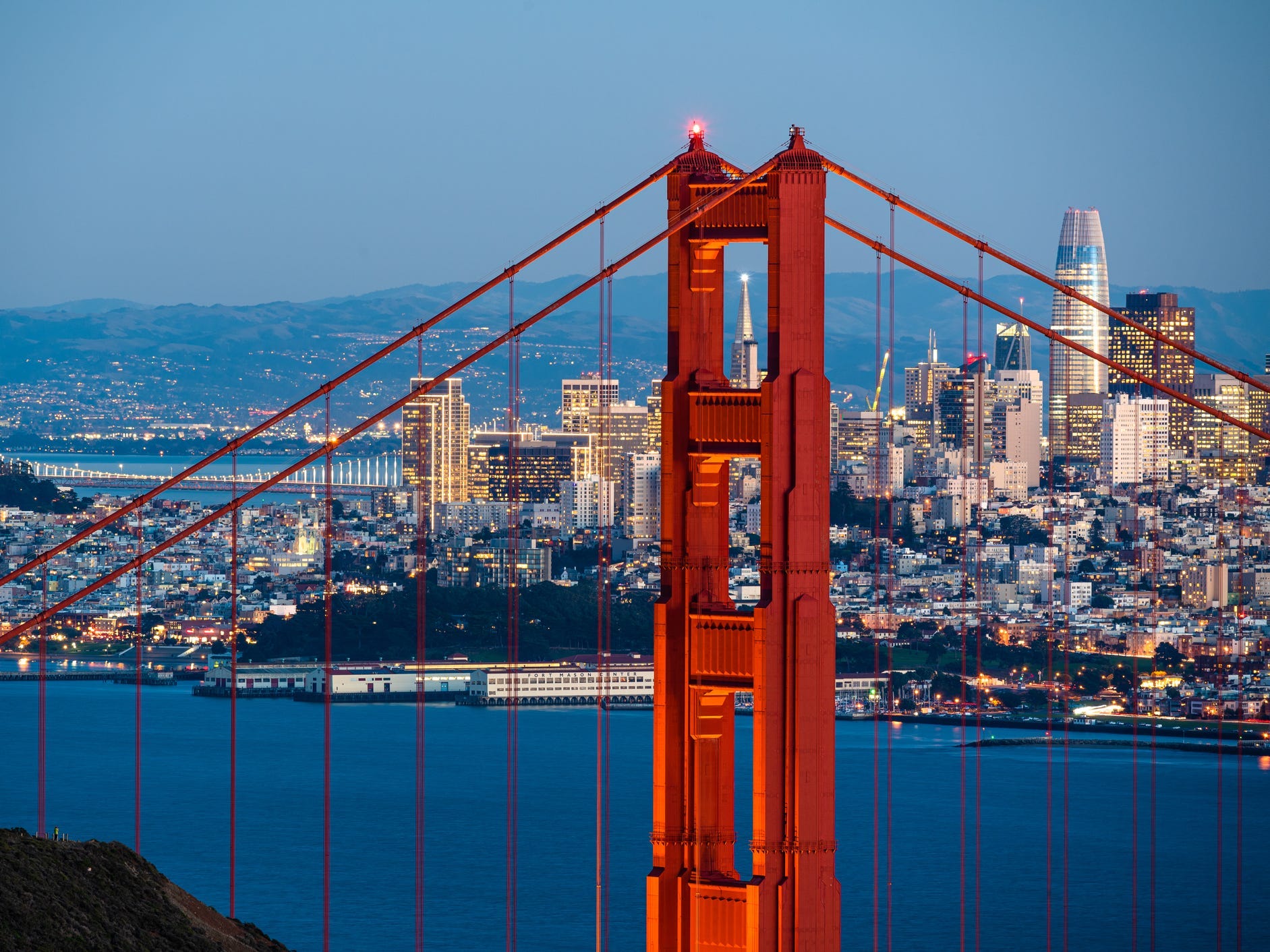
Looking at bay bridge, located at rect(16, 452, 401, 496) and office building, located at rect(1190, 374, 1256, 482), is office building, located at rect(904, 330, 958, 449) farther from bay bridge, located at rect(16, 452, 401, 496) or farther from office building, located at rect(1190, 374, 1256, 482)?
bay bridge, located at rect(16, 452, 401, 496)

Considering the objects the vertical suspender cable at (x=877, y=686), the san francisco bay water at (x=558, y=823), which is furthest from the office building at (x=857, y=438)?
the san francisco bay water at (x=558, y=823)

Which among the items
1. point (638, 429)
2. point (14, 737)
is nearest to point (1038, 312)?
point (638, 429)

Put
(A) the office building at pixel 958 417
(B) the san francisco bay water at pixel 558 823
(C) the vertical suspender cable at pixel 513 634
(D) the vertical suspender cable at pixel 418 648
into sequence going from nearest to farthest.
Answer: (C) the vertical suspender cable at pixel 513 634, (D) the vertical suspender cable at pixel 418 648, (B) the san francisco bay water at pixel 558 823, (A) the office building at pixel 958 417

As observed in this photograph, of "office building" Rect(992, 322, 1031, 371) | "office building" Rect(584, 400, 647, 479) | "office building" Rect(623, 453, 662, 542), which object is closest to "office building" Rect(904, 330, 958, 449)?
"office building" Rect(992, 322, 1031, 371)

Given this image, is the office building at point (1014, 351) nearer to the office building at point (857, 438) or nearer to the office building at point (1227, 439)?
the office building at point (857, 438)

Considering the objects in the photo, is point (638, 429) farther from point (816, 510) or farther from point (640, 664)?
point (816, 510)

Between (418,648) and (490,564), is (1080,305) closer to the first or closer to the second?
(490,564)
